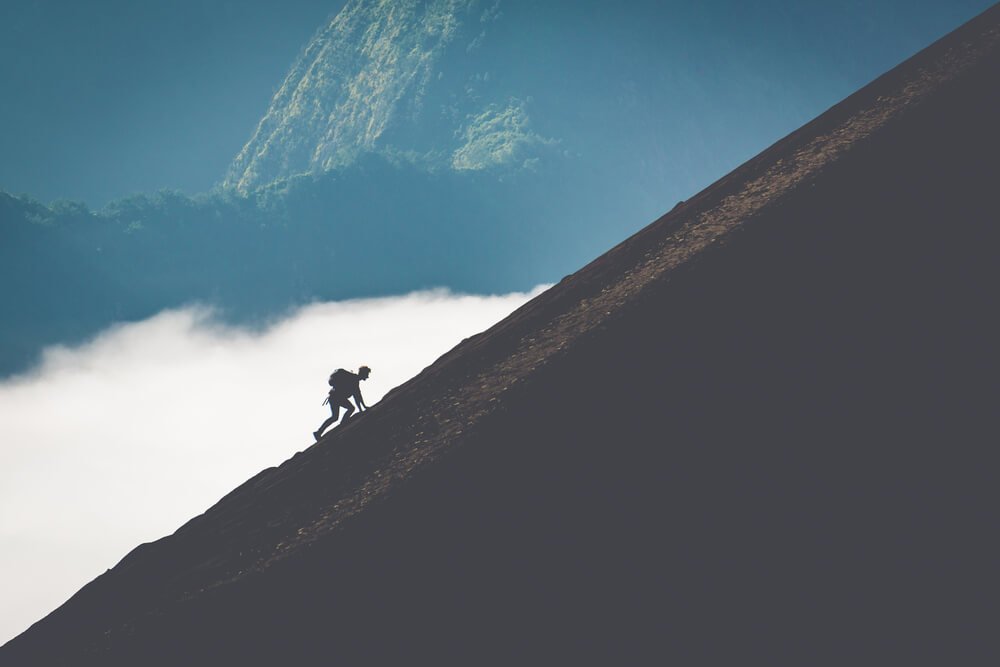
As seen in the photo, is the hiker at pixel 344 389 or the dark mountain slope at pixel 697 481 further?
the hiker at pixel 344 389

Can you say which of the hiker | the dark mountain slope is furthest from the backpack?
the dark mountain slope

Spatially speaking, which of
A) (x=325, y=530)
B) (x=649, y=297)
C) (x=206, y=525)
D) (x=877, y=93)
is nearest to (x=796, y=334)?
(x=649, y=297)

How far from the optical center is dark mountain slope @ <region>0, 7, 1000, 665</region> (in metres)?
11.5

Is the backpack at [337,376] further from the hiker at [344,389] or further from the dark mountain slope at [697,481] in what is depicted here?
the dark mountain slope at [697,481]

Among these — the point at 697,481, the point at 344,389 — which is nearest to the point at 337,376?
the point at 344,389

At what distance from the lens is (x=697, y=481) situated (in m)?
13.4

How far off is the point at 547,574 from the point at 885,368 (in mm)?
6214

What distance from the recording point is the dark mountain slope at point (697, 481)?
37.7 feet

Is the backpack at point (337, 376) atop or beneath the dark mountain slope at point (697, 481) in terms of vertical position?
atop

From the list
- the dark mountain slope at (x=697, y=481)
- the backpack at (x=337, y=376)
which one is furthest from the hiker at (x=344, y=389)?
the dark mountain slope at (x=697, y=481)

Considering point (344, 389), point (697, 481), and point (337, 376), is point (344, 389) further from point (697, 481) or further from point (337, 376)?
point (697, 481)

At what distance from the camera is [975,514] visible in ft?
36.9

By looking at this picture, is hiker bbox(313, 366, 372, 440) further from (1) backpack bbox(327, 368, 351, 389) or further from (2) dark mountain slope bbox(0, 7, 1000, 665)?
(2) dark mountain slope bbox(0, 7, 1000, 665)

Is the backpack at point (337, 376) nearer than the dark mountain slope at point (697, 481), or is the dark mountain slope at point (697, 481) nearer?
the dark mountain slope at point (697, 481)
